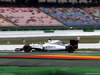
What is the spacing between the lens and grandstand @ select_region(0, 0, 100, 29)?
3369cm

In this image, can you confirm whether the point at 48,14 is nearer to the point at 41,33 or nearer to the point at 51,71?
the point at 41,33

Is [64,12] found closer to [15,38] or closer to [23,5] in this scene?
[23,5]

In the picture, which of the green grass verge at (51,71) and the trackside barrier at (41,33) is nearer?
the green grass verge at (51,71)

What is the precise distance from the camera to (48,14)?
3772 centimetres

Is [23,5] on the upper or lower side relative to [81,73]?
upper

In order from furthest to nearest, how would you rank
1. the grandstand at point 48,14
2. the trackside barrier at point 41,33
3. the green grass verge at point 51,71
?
the grandstand at point 48,14
the trackside barrier at point 41,33
the green grass verge at point 51,71

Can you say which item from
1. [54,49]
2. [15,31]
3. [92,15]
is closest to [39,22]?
[15,31]

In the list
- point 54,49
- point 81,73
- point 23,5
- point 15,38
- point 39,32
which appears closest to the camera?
point 81,73

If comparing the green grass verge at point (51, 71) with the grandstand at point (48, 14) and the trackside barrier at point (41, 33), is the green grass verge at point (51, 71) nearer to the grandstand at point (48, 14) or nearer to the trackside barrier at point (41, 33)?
the trackside barrier at point (41, 33)

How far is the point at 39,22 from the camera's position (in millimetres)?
34219

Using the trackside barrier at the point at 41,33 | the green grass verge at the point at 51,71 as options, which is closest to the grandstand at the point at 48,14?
the trackside barrier at the point at 41,33

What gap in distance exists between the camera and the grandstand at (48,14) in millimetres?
33688

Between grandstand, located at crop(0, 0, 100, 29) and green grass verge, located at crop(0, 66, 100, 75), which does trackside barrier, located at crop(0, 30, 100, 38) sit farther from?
green grass verge, located at crop(0, 66, 100, 75)

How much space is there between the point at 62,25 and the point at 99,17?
8.23 m
